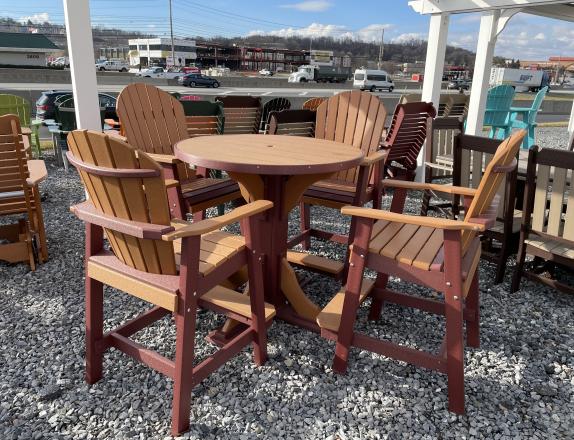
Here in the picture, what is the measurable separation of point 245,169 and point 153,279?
0.60 m

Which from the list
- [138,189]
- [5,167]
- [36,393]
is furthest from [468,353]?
[5,167]

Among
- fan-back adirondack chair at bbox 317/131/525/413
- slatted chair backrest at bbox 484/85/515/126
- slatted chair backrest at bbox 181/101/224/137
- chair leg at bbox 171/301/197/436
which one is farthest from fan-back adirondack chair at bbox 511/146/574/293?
slatted chair backrest at bbox 484/85/515/126

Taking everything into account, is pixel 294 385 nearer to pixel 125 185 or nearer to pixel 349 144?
pixel 125 185

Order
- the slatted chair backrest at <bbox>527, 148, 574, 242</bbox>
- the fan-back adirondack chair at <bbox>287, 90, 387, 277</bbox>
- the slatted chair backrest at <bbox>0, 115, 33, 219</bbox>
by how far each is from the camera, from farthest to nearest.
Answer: the fan-back adirondack chair at <bbox>287, 90, 387, 277</bbox> → the slatted chair backrest at <bbox>0, 115, 33, 219</bbox> → the slatted chair backrest at <bbox>527, 148, 574, 242</bbox>

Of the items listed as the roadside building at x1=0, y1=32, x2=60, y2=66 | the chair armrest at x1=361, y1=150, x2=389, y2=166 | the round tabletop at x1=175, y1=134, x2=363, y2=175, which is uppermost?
the roadside building at x1=0, y1=32, x2=60, y2=66

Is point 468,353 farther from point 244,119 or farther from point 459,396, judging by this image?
point 244,119

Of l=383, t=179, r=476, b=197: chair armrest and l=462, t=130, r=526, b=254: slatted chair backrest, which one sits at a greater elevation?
l=462, t=130, r=526, b=254: slatted chair backrest

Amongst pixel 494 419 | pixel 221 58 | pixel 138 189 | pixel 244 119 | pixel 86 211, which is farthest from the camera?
pixel 221 58

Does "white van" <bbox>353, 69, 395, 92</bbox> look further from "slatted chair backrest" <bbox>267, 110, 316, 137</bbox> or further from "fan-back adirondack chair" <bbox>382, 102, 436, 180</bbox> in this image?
"slatted chair backrest" <bbox>267, 110, 316, 137</bbox>

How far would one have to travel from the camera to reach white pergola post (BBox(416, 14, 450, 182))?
5.46 m

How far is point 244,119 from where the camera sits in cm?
445

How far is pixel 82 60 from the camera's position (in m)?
3.41

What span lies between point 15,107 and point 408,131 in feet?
16.0

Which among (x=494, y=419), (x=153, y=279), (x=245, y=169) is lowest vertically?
(x=494, y=419)
